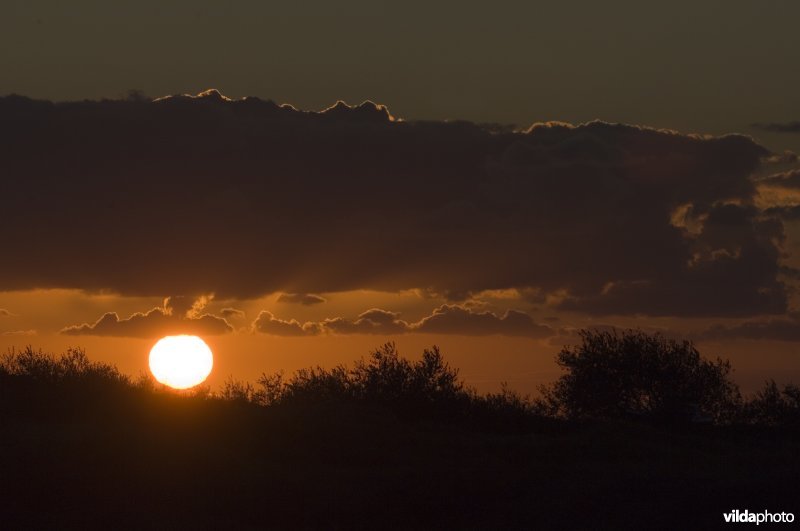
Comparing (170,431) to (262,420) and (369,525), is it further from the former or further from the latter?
(369,525)

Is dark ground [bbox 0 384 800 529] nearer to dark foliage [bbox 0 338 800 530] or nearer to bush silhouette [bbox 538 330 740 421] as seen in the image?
dark foliage [bbox 0 338 800 530]

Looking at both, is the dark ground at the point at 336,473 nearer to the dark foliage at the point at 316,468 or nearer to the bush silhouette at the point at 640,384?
the dark foliage at the point at 316,468

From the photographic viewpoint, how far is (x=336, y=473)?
34.4m

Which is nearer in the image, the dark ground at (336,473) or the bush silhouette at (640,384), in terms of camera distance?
the dark ground at (336,473)

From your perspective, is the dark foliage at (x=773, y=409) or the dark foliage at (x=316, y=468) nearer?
the dark foliage at (x=316, y=468)

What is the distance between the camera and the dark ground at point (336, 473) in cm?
2936

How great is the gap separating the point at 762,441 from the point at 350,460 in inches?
904

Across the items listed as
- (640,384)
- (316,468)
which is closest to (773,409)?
(640,384)

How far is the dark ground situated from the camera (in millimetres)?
29359

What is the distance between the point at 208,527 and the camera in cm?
2920

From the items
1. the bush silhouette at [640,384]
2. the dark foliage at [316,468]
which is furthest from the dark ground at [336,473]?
the bush silhouette at [640,384]

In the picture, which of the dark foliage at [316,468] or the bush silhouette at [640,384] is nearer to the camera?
the dark foliage at [316,468]

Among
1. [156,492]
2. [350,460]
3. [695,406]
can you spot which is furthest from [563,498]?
[695,406]

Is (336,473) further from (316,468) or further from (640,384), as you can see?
(640,384)
